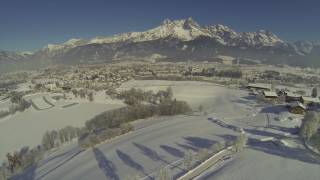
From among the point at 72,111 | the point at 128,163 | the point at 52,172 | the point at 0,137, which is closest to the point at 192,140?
the point at 128,163

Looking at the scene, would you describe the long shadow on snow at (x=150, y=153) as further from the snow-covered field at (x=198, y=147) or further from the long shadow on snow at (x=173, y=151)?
the long shadow on snow at (x=173, y=151)

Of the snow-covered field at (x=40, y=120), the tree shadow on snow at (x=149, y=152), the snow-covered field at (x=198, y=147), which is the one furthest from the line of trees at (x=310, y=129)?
the snow-covered field at (x=40, y=120)

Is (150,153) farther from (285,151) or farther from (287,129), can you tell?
(287,129)

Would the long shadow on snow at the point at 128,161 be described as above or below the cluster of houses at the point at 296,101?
below

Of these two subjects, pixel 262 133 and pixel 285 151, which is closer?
pixel 285 151

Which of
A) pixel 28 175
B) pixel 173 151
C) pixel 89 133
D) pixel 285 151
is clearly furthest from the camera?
pixel 89 133

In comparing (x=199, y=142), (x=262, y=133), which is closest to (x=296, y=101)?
(x=262, y=133)
